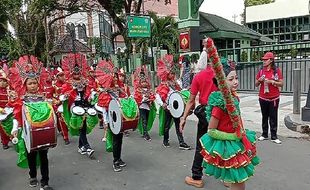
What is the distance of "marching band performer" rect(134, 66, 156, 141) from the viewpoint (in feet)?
23.3

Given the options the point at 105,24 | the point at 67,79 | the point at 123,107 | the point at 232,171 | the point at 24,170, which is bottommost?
Answer: the point at 24,170

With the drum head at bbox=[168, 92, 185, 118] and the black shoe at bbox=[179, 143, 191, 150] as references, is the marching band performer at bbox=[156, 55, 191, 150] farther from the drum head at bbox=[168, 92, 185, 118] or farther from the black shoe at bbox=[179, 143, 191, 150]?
the drum head at bbox=[168, 92, 185, 118]

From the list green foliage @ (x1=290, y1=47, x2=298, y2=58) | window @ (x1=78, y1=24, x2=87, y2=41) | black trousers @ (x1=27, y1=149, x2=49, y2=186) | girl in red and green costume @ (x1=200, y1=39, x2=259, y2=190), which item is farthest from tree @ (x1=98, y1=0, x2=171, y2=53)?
window @ (x1=78, y1=24, x2=87, y2=41)

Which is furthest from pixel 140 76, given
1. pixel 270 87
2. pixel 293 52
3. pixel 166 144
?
pixel 293 52

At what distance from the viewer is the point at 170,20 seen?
2167 centimetres

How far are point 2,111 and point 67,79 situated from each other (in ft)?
3.98

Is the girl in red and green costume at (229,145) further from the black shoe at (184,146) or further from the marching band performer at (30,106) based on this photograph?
the black shoe at (184,146)

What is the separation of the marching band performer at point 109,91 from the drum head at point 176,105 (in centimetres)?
93

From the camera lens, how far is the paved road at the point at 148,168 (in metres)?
4.60

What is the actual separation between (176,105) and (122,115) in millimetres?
1358

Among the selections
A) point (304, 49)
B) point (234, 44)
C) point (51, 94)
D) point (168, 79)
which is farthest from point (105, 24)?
point (168, 79)

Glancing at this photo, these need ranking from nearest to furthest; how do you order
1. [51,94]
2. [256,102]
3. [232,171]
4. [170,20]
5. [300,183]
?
[232,171] → [300,183] → [51,94] → [256,102] → [170,20]

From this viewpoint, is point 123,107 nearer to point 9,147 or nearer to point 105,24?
point 9,147

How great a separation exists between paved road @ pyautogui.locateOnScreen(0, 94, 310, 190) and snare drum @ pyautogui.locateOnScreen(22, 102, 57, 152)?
2.86 feet
